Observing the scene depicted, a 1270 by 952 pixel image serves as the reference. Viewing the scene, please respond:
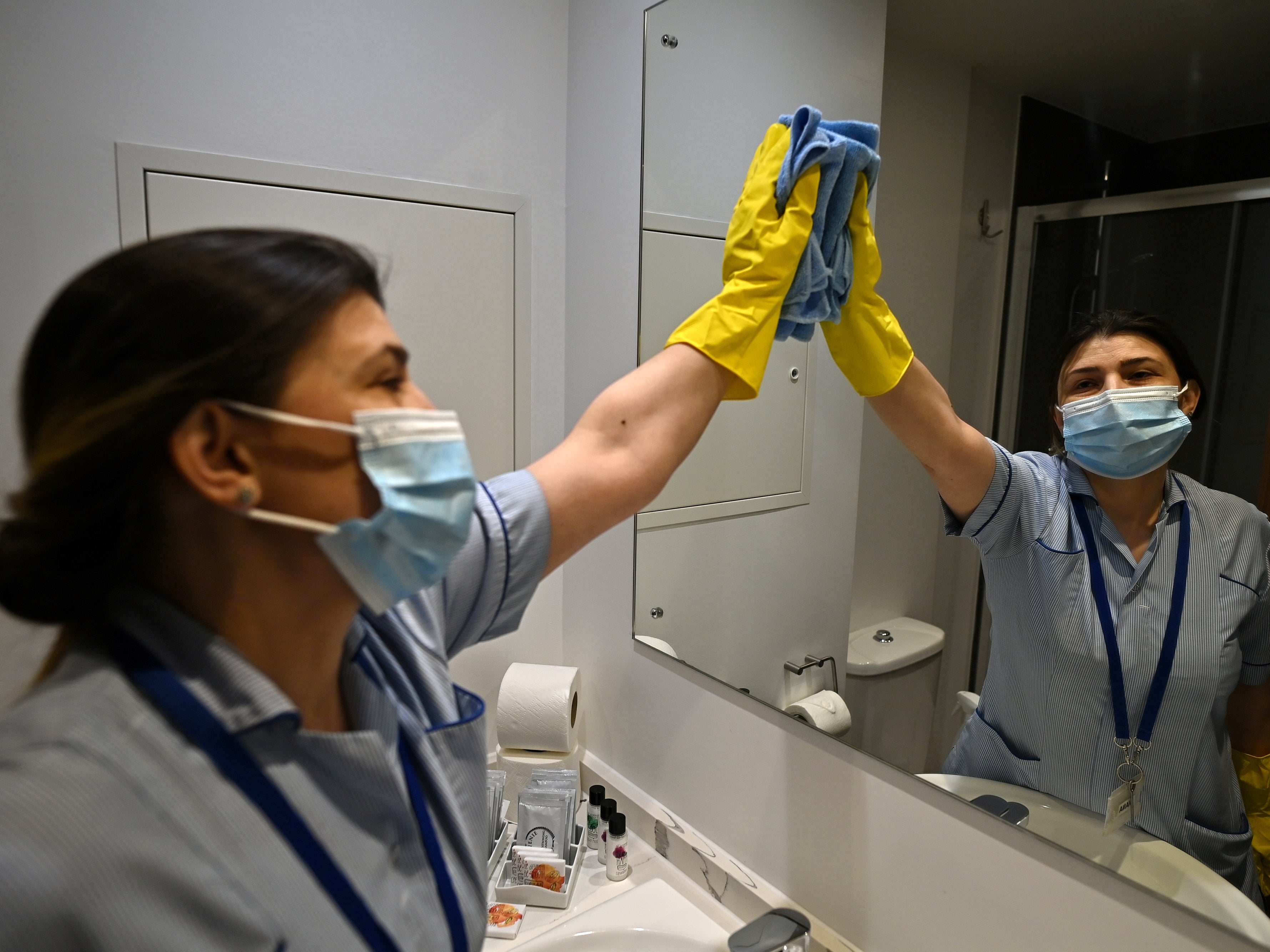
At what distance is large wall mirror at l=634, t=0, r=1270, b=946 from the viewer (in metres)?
0.68

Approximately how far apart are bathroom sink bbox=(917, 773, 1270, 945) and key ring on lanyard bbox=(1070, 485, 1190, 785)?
0.20 feet

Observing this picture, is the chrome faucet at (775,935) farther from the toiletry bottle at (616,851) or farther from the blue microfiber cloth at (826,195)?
the blue microfiber cloth at (826,195)

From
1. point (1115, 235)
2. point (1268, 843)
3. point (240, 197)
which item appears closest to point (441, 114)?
point (240, 197)

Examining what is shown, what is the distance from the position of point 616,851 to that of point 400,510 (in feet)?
2.90

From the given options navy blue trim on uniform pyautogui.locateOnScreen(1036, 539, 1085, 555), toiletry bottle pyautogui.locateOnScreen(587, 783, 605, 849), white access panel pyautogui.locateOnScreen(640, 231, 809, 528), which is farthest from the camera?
toiletry bottle pyautogui.locateOnScreen(587, 783, 605, 849)

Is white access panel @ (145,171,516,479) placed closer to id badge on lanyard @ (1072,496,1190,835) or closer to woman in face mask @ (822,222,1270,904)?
woman in face mask @ (822,222,1270,904)

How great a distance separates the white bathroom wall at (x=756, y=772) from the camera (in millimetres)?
816

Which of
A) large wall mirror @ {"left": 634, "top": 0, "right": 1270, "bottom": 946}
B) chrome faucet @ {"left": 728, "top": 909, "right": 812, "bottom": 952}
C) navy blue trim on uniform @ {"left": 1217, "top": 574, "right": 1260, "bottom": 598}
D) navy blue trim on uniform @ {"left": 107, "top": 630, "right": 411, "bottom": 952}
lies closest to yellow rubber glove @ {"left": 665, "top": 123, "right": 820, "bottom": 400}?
large wall mirror @ {"left": 634, "top": 0, "right": 1270, "bottom": 946}

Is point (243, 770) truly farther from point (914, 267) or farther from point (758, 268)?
point (914, 267)

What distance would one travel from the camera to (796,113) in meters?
0.82

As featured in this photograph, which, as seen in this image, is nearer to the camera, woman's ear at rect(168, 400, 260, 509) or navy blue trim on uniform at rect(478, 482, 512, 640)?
woman's ear at rect(168, 400, 260, 509)

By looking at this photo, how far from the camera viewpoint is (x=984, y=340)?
0.82m

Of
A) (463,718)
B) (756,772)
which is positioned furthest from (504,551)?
(756,772)

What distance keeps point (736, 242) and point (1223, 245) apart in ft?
1.43
